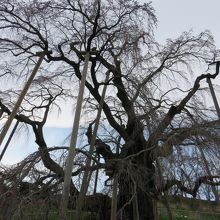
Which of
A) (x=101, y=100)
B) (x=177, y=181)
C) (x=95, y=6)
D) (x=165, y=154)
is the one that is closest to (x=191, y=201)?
(x=177, y=181)

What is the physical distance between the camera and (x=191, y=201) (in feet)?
17.4

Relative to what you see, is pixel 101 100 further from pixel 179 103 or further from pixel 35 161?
pixel 35 161

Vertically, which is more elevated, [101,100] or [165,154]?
[101,100]

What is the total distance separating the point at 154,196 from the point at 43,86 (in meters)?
3.87

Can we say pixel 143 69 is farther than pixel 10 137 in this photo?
No

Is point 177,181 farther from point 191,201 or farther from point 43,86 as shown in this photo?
point 43,86

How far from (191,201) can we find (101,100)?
2719mm

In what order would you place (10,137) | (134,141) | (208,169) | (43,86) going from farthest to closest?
(43,86) → (10,137) → (134,141) → (208,169)

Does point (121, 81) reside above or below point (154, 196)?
above

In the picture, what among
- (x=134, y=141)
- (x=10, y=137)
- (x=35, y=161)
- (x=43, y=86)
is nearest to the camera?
(x=35, y=161)

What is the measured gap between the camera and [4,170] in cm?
612

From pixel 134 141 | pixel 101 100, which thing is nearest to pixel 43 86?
pixel 101 100

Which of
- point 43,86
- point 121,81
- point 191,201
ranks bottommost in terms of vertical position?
point 191,201

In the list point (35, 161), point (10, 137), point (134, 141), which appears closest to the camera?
point (35, 161)
